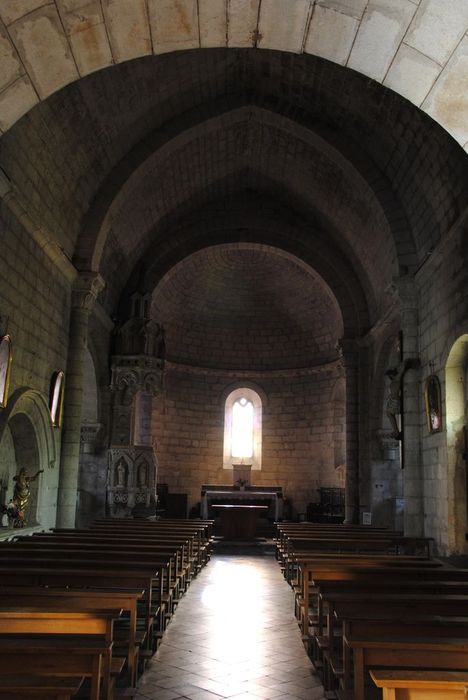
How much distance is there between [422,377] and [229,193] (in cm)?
923

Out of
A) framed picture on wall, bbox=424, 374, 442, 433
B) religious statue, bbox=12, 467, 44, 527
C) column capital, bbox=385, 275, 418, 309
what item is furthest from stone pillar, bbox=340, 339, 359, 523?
religious statue, bbox=12, 467, 44, 527

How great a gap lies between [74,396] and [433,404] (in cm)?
724

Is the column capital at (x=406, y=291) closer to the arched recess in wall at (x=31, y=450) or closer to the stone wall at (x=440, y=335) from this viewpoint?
the stone wall at (x=440, y=335)

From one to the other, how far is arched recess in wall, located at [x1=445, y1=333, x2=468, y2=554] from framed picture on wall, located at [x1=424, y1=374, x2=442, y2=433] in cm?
40

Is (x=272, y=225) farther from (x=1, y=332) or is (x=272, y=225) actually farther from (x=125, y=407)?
(x=1, y=332)

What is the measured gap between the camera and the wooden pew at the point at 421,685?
2.73 metres

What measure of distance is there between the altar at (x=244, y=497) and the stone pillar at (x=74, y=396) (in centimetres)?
696

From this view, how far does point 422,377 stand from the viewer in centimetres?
1267

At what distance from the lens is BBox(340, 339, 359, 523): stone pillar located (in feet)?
56.6

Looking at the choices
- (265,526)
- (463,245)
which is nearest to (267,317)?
(265,526)

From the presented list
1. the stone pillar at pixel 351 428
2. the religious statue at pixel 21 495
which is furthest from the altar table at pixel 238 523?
the religious statue at pixel 21 495

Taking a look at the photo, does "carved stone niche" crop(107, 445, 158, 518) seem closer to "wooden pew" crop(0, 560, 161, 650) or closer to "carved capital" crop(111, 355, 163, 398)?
"carved capital" crop(111, 355, 163, 398)

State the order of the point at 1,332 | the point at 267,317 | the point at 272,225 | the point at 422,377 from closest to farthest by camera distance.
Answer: the point at 1,332, the point at 422,377, the point at 272,225, the point at 267,317

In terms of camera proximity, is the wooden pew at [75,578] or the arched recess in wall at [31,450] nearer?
the wooden pew at [75,578]
